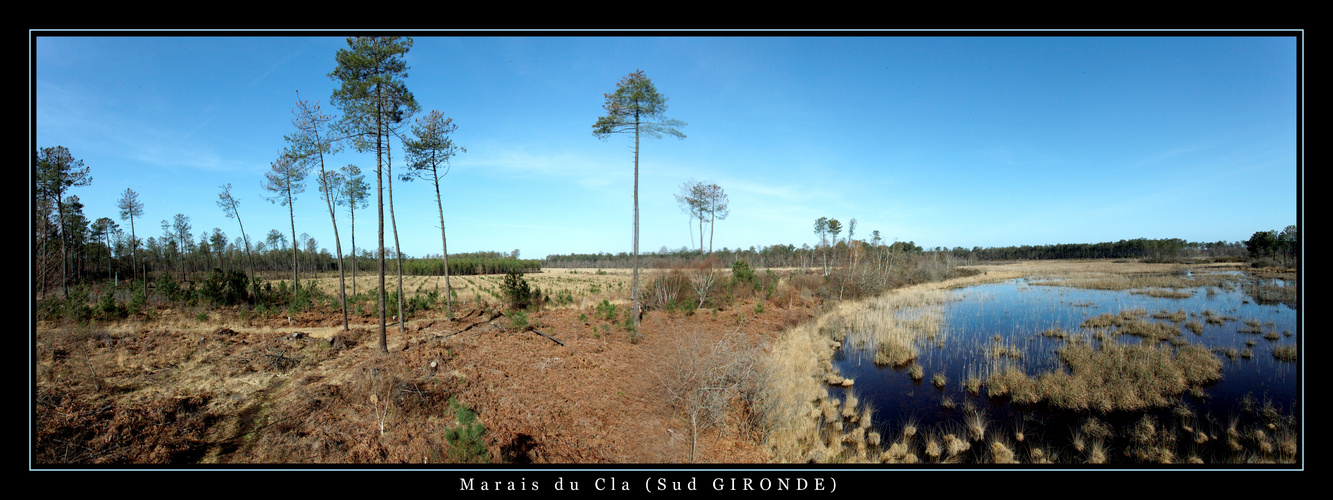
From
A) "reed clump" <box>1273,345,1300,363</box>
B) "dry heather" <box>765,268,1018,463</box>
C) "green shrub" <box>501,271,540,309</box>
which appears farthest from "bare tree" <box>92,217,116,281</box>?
"reed clump" <box>1273,345,1300,363</box>

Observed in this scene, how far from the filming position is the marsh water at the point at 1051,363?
282 inches

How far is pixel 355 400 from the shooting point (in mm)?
6086

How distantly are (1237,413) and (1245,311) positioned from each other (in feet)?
47.0

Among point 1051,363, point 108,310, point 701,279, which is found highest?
point 701,279

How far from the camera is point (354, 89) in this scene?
28.2ft

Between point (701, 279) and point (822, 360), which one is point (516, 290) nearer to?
point (701, 279)

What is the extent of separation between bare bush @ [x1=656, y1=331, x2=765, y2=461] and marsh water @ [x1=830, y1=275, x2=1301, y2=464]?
2766 mm

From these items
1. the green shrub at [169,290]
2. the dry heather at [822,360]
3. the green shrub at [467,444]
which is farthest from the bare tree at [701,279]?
the green shrub at [169,290]

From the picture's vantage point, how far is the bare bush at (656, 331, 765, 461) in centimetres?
588

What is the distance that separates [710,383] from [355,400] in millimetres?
5384

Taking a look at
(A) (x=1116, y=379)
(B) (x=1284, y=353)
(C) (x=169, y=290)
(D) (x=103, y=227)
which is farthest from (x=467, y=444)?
(D) (x=103, y=227)

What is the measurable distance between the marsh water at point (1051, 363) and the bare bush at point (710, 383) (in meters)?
2.77
